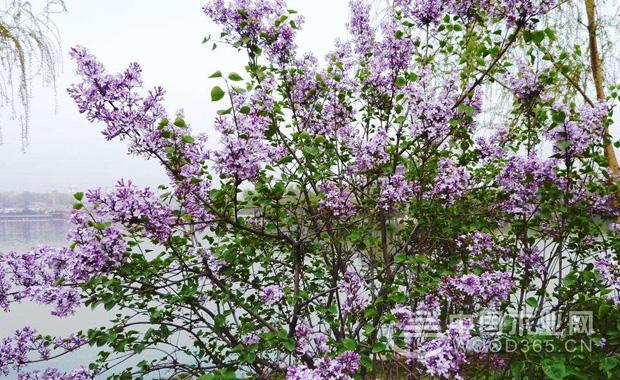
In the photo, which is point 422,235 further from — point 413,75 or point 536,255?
point 413,75

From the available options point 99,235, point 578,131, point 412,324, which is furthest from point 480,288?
point 99,235

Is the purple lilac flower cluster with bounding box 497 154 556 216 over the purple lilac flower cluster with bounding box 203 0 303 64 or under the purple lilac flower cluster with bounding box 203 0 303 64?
under

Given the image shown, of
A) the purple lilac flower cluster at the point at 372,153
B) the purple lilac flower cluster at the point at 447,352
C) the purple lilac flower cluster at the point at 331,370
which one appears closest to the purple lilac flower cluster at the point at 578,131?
the purple lilac flower cluster at the point at 372,153

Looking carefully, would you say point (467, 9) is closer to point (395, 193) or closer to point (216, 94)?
point (395, 193)

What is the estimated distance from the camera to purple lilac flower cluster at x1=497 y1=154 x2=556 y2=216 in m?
2.30

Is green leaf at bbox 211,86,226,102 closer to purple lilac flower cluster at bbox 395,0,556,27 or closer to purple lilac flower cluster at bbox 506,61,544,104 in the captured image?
purple lilac flower cluster at bbox 395,0,556,27

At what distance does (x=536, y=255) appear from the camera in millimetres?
2629

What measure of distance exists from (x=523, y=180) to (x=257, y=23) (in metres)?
1.39

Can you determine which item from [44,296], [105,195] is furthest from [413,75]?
[44,296]

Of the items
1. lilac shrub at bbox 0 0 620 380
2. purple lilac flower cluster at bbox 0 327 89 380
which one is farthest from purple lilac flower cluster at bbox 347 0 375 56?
purple lilac flower cluster at bbox 0 327 89 380

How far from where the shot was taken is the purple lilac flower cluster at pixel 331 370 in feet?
5.32

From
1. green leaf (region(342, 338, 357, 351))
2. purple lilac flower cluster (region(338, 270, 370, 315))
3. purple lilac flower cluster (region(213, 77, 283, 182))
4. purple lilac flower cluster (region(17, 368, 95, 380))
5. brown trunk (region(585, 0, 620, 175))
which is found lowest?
purple lilac flower cluster (region(17, 368, 95, 380))

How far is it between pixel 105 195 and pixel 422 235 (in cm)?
155

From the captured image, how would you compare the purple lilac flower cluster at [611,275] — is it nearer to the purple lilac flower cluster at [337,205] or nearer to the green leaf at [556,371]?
the green leaf at [556,371]
